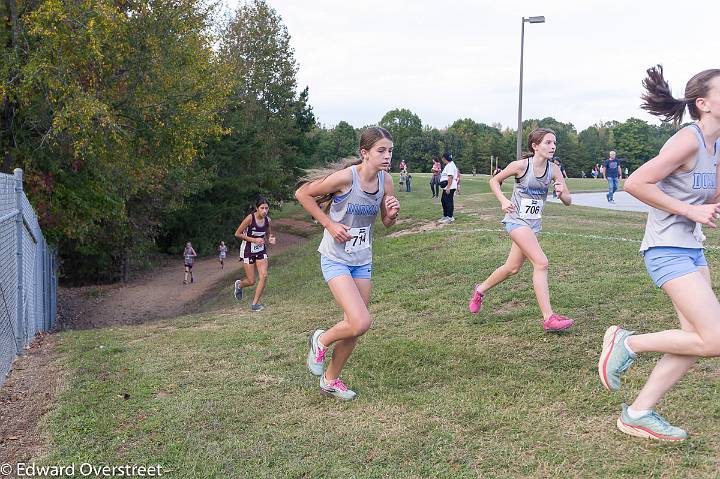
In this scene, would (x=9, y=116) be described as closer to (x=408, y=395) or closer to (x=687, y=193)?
(x=408, y=395)

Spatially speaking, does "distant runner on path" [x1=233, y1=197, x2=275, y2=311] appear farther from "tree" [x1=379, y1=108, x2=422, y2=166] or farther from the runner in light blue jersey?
"tree" [x1=379, y1=108, x2=422, y2=166]

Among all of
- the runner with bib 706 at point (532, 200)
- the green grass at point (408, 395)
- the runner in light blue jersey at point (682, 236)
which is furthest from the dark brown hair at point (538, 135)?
the runner in light blue jersey at point (682, 236)

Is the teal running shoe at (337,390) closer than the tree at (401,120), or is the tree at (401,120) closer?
the teal running shoe at (337,390)

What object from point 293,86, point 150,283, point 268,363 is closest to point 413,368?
point 268,363

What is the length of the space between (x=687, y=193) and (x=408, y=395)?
266 cm

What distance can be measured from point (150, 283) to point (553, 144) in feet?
76.8

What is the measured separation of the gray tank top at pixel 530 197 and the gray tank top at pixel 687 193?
3001 mm

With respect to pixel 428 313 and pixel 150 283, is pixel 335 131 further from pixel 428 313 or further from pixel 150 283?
pixel 428 313

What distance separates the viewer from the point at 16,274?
8852mm

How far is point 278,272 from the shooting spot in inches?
725

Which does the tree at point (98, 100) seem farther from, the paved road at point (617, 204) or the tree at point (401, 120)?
the tree at point (401, 120)

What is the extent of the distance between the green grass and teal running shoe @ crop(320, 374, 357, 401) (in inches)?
2.8

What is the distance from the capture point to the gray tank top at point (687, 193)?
3943 millimetres

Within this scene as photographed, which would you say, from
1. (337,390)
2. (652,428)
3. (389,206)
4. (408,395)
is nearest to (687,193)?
(652,428)
